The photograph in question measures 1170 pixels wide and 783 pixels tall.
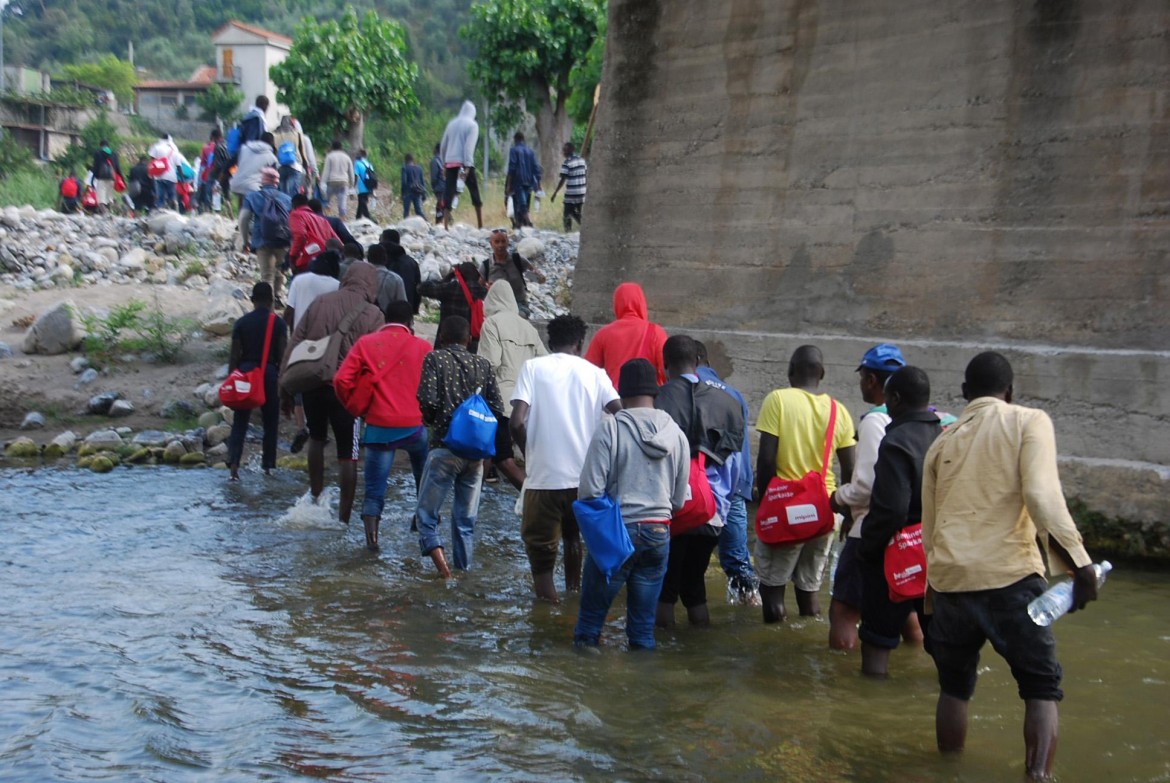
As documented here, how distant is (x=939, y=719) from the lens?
4949 mm

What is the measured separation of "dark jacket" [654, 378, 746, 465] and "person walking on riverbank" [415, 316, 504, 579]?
156 centimetres

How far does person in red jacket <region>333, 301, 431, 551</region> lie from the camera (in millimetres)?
8352

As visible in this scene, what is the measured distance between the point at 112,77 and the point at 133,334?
282ft

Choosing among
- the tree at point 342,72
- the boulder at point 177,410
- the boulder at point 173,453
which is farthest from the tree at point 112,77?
the boulder at point 173,453

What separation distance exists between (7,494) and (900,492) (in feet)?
27.8

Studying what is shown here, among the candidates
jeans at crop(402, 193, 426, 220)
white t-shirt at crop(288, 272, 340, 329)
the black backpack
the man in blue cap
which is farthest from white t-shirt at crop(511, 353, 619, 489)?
jeans at crop(402, 193, 426, 220)

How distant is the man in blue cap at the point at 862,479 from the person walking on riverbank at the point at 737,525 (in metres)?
0.83

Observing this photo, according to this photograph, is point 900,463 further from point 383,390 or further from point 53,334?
point 53,334

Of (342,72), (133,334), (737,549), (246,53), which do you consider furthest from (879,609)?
(246,53)

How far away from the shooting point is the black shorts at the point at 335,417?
930 centimetres

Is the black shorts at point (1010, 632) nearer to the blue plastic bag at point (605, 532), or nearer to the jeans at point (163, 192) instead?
the blue plastic bag at point (605, 532)

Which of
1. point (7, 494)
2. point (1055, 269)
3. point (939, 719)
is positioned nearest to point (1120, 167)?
point (1055, 269)

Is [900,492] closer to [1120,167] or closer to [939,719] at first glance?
[939,719]

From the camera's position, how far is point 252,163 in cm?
1691
